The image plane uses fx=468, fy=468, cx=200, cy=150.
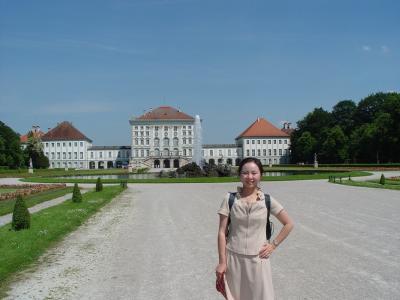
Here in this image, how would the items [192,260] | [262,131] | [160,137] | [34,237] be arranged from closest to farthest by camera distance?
1. [192,260]
2. [34,237]
3. [160,137]
4. [262,131]

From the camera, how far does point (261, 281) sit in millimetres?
3189

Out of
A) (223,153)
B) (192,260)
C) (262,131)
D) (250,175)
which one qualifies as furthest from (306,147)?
(250,175)

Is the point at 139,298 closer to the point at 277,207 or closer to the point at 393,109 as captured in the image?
the point at 277,207

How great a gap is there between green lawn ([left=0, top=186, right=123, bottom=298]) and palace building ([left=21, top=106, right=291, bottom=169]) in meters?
85.5

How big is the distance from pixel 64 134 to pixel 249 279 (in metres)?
107

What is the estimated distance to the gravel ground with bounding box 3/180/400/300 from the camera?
5.20 m

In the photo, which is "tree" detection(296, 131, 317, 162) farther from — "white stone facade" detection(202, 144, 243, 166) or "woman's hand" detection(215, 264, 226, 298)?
"woman's hand" detection(215, 264, 226, 298)

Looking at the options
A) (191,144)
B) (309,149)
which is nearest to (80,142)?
(191,144)

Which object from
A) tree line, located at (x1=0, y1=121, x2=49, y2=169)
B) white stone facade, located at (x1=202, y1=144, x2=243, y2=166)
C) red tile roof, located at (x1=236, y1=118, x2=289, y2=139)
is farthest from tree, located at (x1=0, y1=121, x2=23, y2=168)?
red tile roof, located at (x1=236, y1=118, x2=289, y2=139)

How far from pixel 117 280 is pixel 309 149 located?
234ft

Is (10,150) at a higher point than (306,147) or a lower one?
lower

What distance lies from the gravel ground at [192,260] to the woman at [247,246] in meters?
1.83

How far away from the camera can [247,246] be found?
3.21 m

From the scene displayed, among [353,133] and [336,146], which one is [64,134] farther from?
[353,133]
